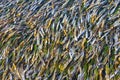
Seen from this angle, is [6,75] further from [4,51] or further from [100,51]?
[100,51]

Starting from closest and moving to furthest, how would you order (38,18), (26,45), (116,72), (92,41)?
(116,72) → (92,41) → (26,45) → (38,18)

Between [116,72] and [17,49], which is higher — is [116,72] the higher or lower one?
the lower one

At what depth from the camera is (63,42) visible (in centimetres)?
258

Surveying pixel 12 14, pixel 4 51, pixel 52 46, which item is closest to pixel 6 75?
pixel 4 51

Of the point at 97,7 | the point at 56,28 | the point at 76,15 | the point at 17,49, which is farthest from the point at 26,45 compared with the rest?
the point at 97,7

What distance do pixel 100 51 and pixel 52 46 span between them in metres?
0.40

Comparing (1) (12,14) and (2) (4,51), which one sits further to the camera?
(1) (12,14)

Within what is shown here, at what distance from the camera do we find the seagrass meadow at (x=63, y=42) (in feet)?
7.84

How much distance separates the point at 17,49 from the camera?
2689 millimetres

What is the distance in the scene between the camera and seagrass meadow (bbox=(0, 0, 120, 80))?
2.39 meters

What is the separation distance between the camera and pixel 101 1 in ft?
8.95

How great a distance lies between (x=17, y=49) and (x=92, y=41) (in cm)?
62

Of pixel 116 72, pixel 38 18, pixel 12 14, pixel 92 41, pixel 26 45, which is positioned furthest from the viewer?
pixel 12 14

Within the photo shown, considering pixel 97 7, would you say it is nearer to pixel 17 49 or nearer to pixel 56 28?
pixel 56 28
